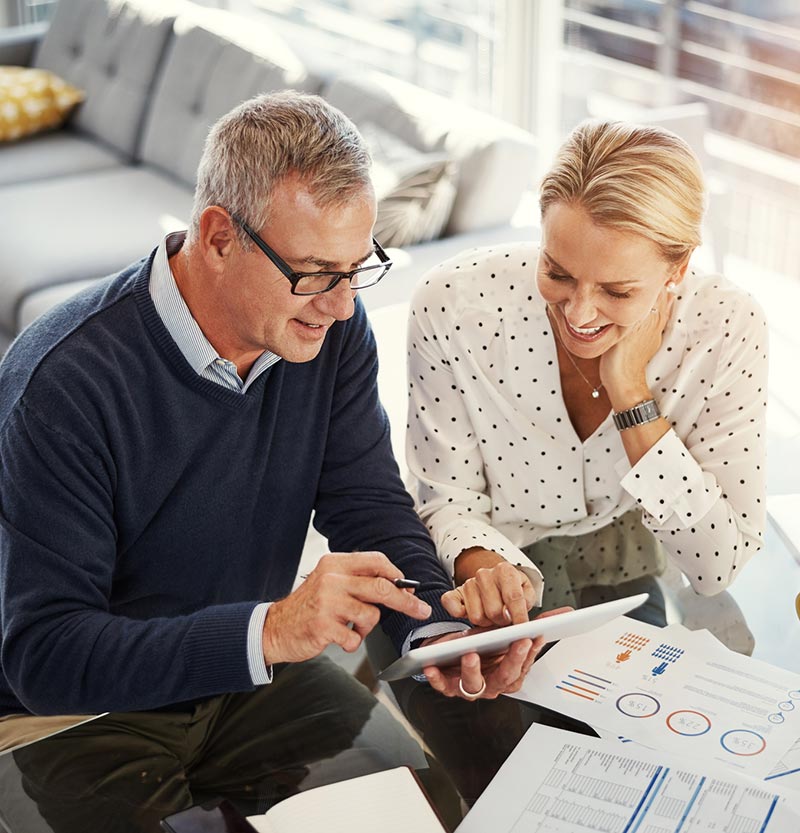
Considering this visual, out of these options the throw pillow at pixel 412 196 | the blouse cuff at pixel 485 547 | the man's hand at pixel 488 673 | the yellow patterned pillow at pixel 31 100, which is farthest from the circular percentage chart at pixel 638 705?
the yellow patterned pillow at pixel 31 100

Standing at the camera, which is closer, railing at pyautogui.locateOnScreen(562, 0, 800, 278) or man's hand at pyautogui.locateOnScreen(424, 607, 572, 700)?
man's hand at pyautogui.locateOnScreen(424, 607, 572, 700)

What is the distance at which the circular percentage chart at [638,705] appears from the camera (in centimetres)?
129

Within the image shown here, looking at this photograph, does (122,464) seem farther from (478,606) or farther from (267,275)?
(478,606)

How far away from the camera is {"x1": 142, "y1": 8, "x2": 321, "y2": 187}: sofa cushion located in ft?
12.5

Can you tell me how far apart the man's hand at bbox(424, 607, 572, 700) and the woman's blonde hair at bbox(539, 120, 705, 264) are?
0.53m

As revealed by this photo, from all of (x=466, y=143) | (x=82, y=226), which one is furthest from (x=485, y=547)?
(x=82, y=226)

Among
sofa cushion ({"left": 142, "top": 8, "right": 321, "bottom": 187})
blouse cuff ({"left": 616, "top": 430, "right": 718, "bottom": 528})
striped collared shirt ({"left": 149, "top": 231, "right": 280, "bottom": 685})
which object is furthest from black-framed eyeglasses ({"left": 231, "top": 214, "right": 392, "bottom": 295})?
sofa cushion ({"left": 142, "top": 8, "right": 321, "bottom": 187})

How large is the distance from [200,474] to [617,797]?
649mm

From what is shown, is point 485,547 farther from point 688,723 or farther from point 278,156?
point 278,156

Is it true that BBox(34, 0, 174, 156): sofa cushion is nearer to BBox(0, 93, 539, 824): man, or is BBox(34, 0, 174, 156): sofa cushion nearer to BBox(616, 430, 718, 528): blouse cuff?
BBox(0, 93, 539, 824): man

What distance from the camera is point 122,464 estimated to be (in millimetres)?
1396

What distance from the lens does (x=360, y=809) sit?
3.86 feet

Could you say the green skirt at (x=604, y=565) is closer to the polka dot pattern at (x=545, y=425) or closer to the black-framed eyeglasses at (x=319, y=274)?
the polka dot pattern at (x=545, y=425)

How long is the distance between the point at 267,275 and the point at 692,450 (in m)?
0.67
